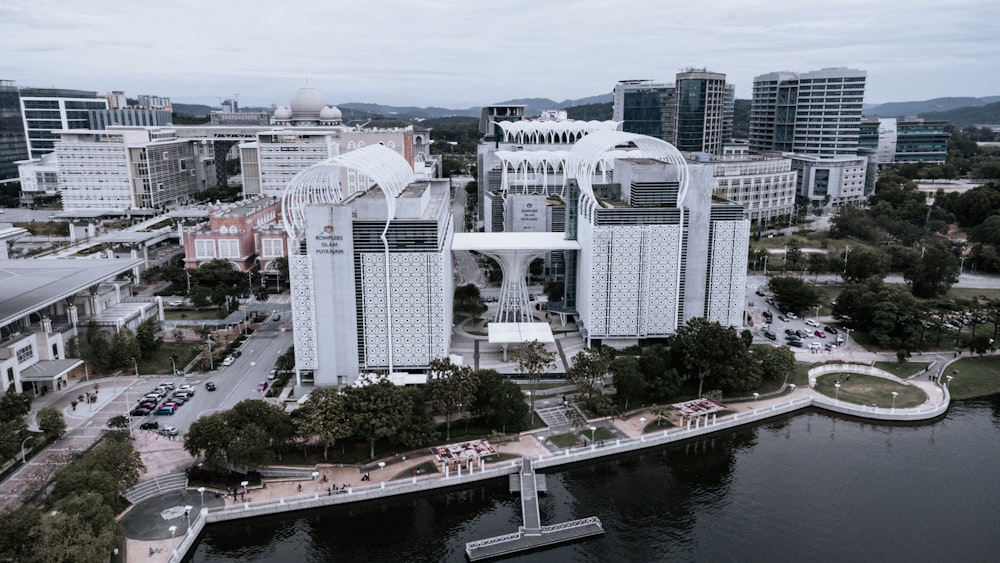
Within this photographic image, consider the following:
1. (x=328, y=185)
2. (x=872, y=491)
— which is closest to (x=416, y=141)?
(x=328, y=185)

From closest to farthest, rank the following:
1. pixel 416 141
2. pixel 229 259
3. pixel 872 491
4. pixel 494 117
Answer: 1. pixel 872 491
2. pixel 229 259
3. pixel 494 117
4. pixel 416 141

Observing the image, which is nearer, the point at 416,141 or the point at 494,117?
the point at 494,117

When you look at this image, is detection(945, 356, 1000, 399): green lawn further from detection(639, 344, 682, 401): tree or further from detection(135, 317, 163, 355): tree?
detection(135, 317, 163, 355): tree

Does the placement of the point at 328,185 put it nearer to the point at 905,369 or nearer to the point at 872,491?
the point at 872,491

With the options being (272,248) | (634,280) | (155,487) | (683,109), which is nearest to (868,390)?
(634,280)

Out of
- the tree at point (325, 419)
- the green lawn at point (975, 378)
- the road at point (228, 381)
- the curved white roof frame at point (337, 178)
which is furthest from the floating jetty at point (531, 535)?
the green lawn at point (975, 378)

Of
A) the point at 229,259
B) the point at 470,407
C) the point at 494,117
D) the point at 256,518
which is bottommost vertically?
the point at 256,518

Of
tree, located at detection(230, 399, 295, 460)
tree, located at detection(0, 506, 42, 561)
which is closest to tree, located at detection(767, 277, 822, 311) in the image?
tree, located at detection(230, 399, 295, 460)
